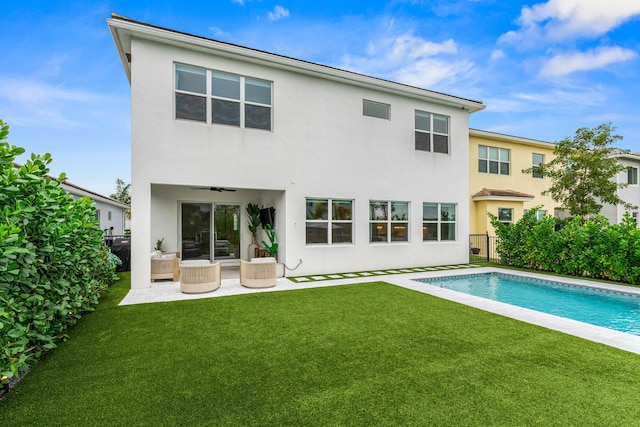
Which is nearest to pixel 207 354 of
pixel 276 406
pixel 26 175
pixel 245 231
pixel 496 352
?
pixel 276 406

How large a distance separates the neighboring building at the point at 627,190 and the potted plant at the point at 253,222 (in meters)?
24.6

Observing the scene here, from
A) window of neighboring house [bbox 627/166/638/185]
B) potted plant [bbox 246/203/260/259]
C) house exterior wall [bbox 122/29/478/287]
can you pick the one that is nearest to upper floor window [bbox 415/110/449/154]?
house exterior wall [bbox 122/29/478/287]

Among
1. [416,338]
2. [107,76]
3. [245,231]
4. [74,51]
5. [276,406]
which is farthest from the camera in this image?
[107,76]

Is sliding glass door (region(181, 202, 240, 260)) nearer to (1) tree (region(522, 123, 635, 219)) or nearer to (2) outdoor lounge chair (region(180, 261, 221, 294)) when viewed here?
(2) outdoor lounge chair (region(180, 261, 221, 294))

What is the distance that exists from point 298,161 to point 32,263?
756 cm

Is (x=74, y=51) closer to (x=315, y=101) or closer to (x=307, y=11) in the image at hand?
(x=307, y=11)

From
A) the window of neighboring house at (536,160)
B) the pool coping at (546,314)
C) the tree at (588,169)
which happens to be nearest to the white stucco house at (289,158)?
the pool coping at (546,314)

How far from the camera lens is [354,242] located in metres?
11.2

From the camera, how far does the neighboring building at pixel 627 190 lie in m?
21.7

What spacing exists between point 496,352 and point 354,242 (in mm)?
7018

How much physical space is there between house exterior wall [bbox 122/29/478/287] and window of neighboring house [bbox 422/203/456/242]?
0.27 metres

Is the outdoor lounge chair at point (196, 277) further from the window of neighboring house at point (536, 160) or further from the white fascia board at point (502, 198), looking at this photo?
the window of neighboring house at point (536, 160)

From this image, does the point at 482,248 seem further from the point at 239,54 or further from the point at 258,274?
the point at 239,54

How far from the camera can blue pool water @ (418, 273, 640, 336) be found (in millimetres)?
6625
